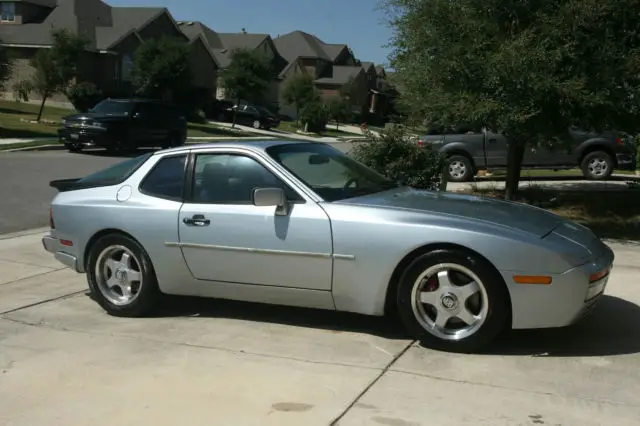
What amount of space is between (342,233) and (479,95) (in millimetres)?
4875

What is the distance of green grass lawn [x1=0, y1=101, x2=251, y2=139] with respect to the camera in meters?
27.5


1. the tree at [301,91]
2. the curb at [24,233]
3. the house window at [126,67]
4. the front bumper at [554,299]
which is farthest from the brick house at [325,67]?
the front bumper at [554,299]

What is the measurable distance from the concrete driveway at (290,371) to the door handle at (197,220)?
0.81 meters

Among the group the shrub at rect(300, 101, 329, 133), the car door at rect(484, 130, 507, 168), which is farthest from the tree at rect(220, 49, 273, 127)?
the car door at rect(484, 130, 507, 168)

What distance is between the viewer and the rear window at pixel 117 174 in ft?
20.0

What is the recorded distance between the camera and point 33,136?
26.7m

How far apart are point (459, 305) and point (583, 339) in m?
1.09

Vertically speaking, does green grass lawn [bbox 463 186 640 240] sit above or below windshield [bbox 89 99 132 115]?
below

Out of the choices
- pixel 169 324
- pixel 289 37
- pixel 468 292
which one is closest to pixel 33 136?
pixel 169 324

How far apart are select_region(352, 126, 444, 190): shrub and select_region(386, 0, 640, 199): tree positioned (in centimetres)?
68

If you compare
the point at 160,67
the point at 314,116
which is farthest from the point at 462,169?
the point at 314,116

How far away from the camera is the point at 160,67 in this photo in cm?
3978

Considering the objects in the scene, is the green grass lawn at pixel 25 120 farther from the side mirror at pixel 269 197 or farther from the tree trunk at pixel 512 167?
the side mirror at pixel 269 197

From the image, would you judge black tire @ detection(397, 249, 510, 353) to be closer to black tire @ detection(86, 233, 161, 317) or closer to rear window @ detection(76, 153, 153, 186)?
black tire @ detection(86, 233, 161, 317)
